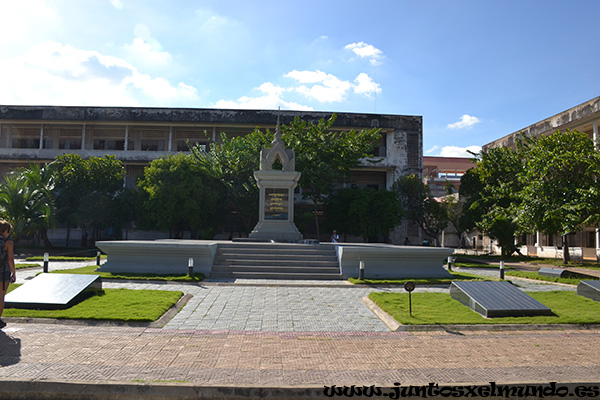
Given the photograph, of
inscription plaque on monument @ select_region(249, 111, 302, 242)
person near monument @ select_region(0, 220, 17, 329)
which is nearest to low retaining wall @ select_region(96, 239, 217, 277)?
inscription plaque on monument @ select_region(249, 111, 302, 242)

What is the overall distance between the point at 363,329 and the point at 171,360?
323 centimetres

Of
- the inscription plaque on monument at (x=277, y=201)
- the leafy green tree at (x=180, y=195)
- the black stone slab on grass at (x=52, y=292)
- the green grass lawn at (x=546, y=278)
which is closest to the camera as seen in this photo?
the black stone slab on grass at (x=52, y=292)

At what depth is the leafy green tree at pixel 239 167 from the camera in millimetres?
26281

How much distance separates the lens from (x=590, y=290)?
980 cm

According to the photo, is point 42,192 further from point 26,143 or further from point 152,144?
point 26,143

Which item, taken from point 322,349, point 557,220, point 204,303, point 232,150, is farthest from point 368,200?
point 322,349

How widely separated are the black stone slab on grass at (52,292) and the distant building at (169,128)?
88.2 feet

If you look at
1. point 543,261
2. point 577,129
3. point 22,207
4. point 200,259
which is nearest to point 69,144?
point 22,207

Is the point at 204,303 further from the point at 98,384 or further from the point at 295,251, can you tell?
the point at 295,251

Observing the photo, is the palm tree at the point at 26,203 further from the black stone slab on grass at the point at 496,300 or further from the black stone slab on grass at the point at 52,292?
the black stone slab on grass at the point at 496,300

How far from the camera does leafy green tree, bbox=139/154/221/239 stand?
2705 centimetres

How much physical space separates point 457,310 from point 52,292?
7668 millimetres

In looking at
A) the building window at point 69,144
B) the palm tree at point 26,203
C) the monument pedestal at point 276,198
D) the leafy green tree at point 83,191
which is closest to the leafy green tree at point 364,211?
the monument pedestal at point 276,198

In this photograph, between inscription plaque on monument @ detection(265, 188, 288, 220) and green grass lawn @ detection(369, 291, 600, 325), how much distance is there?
8.57 meters
